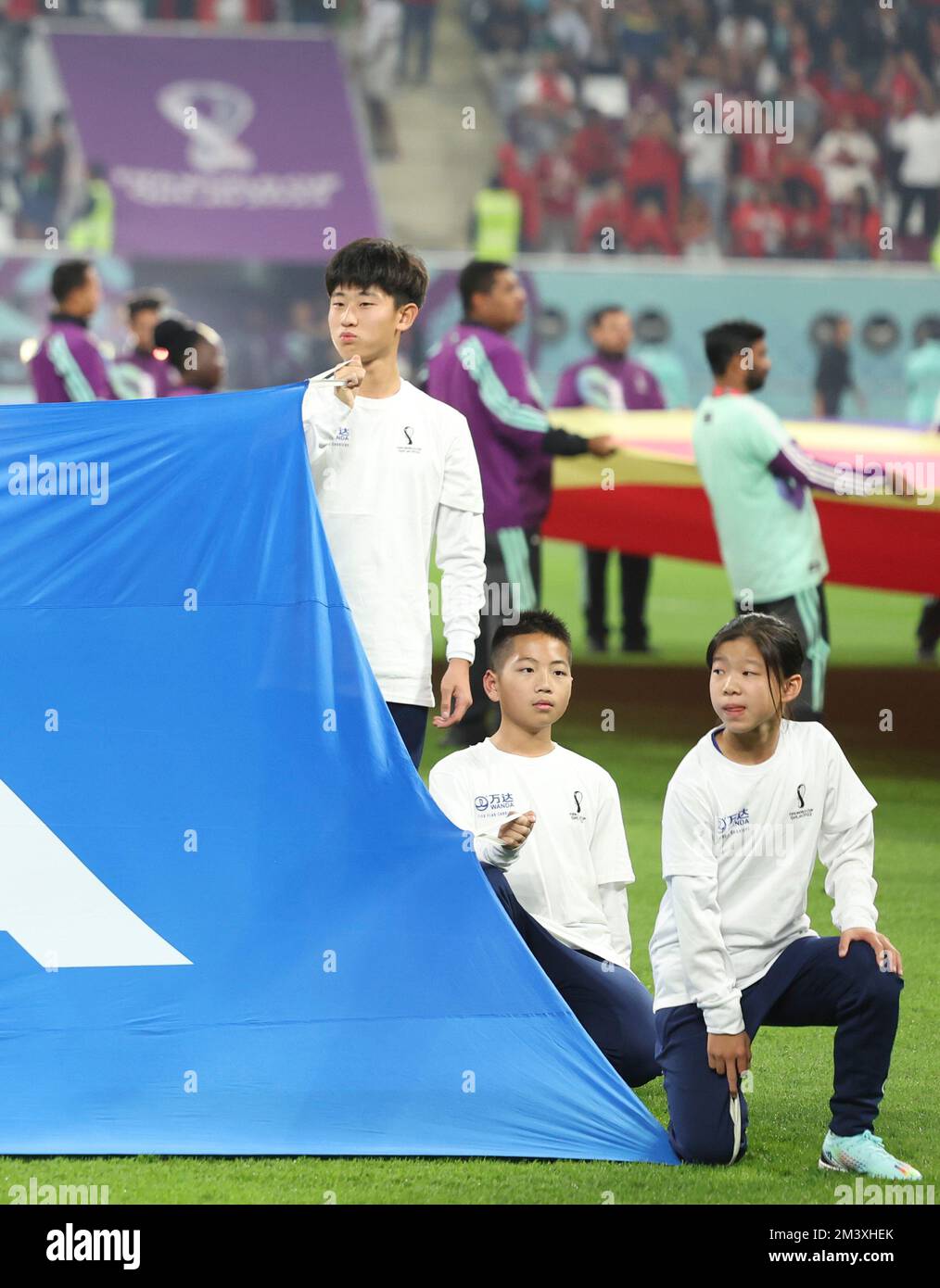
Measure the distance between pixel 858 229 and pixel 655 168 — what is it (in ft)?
7.88

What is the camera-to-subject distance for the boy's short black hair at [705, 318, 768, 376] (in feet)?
22.7

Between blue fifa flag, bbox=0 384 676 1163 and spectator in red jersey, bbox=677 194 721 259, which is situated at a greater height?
spectator in red jersey, bbox=677 194 721 259

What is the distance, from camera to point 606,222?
21.7m

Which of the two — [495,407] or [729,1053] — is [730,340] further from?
[729,1053]

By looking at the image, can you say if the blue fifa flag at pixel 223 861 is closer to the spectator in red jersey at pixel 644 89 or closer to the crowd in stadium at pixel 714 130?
the crowd in stadium at pixel 714 130

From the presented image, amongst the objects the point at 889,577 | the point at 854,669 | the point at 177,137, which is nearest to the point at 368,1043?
the point at 889,577

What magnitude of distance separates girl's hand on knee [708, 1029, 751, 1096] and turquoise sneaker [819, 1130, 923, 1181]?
8.9 inches

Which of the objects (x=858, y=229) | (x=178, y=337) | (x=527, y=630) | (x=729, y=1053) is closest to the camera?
(x=729, y=1053)

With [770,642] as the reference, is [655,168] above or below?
above

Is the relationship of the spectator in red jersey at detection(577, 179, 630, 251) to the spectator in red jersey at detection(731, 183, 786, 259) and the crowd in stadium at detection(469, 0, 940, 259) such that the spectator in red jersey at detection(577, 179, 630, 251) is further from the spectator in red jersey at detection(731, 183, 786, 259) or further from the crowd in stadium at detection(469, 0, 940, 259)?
the spectator in red jersey at detection(731, 183, 786, 259)

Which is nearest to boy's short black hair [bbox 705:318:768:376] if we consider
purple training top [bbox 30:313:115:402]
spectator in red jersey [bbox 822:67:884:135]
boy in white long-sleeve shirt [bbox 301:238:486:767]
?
purple training top [bbox 30:313:115:402]

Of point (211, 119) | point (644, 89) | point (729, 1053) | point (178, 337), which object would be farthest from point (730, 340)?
point (644, 89)

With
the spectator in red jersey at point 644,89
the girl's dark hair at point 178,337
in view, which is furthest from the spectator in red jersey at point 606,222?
the girl's dark hair at point 178,337
